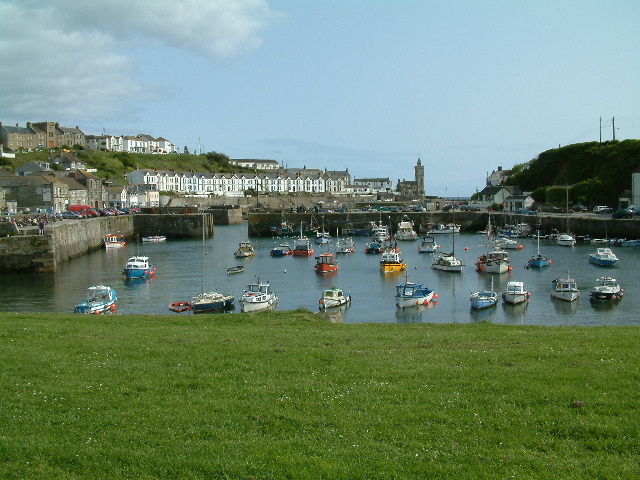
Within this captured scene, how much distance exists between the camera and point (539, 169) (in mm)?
130375

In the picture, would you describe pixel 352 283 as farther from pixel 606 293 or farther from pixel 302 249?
pixel 302 249

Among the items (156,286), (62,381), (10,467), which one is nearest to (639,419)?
(10,467)

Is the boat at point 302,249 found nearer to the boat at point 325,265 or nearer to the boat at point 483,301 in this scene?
the boat at point 325,265

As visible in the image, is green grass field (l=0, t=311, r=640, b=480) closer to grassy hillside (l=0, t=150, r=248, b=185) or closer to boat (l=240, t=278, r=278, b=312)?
boat (l=240, t=278, r=278, b=312)

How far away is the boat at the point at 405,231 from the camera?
9056 cm

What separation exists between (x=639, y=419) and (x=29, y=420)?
8359 millimetres

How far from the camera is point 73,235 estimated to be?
63406mm

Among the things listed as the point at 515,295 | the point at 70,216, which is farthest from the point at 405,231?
the point at 515,295

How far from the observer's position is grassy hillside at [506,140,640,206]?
101m

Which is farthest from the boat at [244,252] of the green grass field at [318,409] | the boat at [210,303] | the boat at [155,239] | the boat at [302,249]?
the green grass field at [318,409]

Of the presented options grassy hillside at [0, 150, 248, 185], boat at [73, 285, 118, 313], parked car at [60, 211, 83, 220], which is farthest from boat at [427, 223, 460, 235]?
boat at [73, 285, 118, 313]

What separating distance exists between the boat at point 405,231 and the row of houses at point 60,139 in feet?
301

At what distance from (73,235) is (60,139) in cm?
10210

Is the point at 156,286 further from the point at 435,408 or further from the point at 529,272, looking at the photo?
the point at 435,408
